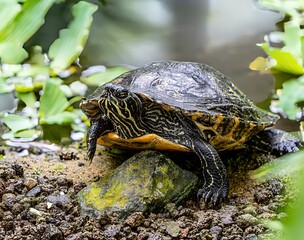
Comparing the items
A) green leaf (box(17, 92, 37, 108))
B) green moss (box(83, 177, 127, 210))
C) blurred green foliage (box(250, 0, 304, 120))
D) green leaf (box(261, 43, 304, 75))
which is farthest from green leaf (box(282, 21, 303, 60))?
green moss (box(83, 177, 127, 210))

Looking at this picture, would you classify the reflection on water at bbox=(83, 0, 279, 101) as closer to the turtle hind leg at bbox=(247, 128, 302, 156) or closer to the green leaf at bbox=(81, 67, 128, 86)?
the green leaf at bbox=(81, 67, 128, 86)

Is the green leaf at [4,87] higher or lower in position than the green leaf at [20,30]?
lower

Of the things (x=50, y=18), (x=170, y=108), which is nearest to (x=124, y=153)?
(x=170, y=108)

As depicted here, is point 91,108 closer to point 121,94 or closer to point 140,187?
point 121,94

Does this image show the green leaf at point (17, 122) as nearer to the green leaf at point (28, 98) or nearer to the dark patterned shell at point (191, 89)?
the green leaf at point (28, 98)

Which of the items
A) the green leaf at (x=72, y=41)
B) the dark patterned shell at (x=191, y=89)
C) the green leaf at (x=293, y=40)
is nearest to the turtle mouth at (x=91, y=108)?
the dark patterned shell at (x=191, y=89)
